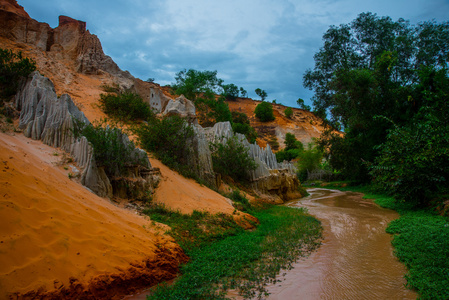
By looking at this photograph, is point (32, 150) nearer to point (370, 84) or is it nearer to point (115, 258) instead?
point (115, 258)

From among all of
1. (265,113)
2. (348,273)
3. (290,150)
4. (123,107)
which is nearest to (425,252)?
(348,273)

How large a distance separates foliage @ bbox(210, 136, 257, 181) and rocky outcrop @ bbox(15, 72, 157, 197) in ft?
21.4

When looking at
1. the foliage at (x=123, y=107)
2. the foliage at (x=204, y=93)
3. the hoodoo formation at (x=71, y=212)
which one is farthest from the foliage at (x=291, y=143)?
the hoodoo formation at (x=71, y=212)

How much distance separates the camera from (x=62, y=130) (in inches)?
278

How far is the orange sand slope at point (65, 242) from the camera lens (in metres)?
2.93

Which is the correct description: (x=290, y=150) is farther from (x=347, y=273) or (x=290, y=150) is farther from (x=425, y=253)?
(x=347, y=273)

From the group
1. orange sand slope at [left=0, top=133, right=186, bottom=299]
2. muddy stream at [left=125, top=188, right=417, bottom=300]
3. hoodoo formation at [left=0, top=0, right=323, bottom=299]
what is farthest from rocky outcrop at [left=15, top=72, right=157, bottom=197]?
muddy stream at [left=125, top=188, right=417, bottom=300]

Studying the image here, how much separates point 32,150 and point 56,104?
2.19 m

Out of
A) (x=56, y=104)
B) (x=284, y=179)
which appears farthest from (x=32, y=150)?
(x=284, y=179)

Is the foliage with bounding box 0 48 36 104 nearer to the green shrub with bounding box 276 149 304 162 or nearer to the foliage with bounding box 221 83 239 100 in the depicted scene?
the green shrub with bounding box 276 149 304 162

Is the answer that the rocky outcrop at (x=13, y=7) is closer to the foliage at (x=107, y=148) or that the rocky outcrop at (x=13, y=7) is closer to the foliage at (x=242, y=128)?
the foliage at (x=107, y=148)

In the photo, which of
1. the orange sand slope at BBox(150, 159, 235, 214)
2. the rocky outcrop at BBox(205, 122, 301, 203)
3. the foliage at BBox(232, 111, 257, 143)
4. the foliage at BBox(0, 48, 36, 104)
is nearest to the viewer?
the orange sand slope at BBox(150, 159, 235, 214)

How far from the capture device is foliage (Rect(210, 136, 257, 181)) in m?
14.7

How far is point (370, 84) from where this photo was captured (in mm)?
16438
